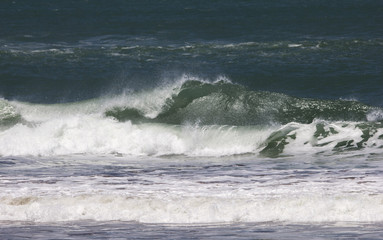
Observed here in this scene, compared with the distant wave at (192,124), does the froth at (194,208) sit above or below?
below

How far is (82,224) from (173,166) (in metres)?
3.57

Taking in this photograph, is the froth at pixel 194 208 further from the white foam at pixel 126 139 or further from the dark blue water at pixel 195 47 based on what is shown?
the dark blue water at pixel 195 47

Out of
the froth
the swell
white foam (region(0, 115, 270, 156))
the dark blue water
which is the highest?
the dark blue water

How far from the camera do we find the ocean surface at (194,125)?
358 inches

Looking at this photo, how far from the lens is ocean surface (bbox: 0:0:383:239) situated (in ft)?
29.8

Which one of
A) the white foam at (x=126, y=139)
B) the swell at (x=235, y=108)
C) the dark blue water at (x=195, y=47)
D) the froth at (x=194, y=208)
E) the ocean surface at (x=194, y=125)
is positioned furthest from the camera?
the dark blue water at (x=195, y=47)

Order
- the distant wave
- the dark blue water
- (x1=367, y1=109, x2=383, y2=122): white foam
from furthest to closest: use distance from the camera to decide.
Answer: the dark blue water, (x1=367, y1=109, x2=383, y2=122): white foam, the distant wave

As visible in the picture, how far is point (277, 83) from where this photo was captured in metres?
20.1

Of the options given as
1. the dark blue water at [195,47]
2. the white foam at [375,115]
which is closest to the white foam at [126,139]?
the white foam at [375,115]

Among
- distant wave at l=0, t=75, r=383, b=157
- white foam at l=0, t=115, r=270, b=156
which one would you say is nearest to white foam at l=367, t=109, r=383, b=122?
distant wave at l=0, t=75, r=383, b=157

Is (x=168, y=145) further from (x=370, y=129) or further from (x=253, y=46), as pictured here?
(x=253, y=46)

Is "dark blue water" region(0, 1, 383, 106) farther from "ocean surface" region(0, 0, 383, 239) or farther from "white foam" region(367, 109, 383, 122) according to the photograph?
"white foam" region(367, 109, 383, 122)

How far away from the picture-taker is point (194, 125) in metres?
15.5

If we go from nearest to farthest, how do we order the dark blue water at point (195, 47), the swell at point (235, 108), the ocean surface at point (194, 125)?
the ocean surface at point (194, 125)
the swell at point (235, 108)
the dark blue water at point (195, 47)
